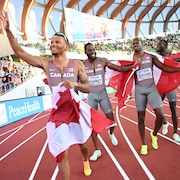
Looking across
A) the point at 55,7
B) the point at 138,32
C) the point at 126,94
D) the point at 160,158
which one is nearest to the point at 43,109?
the point at 126,94

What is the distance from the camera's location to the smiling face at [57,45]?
270 centimetres

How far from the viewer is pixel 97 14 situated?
29.3 meters

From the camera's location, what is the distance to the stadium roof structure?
2058cm

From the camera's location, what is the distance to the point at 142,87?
408 centimetres

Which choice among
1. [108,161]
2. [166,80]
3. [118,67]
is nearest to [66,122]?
[108,161]

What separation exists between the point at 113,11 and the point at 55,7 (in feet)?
31.8

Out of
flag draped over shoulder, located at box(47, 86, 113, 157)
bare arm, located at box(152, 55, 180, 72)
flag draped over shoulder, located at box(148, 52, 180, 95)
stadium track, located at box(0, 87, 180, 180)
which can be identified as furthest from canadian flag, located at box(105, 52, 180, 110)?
flag draped over shoulder, located at box(47, 86, 113, 157)

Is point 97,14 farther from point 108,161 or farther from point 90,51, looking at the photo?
point 108,161

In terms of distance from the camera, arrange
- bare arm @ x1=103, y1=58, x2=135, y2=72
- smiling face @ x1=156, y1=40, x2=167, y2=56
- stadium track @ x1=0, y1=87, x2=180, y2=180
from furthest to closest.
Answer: smiling face @ x1=156, y1=40, x2=167, y2=56, bare arm @ x1=103, y1=58, x2=135, y2=72, stadium track @ x1=0, y1=87, x2=180, y2=180

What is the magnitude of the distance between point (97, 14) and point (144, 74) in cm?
2659

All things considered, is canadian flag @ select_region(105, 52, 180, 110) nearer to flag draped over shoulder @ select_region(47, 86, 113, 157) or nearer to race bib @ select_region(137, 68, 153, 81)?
race bib @ select_region(137, 68, 153, 81)

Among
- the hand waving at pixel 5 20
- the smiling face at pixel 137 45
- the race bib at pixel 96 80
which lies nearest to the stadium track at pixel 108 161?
the race bib at pixel 96 80

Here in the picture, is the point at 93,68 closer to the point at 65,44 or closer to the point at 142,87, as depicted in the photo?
the point at 142,87

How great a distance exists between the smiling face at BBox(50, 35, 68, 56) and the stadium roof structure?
16.4 metres
